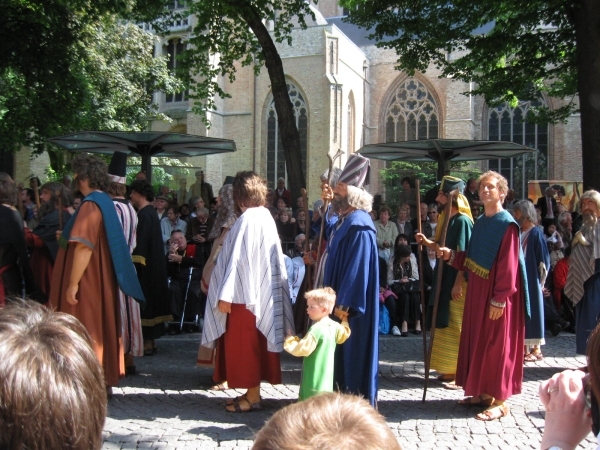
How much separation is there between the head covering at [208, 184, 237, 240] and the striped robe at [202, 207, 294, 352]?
674mm

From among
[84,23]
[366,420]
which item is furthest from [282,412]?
[84,23]

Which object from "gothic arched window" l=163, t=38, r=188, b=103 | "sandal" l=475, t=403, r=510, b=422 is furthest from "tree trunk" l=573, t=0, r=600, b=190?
"gothic arched window" l=163, t=38, r=188, b=103

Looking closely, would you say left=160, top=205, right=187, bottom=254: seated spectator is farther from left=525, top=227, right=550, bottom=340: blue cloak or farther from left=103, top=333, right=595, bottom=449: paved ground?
left=525, top=227, right=550, bottom=340: blue cloak

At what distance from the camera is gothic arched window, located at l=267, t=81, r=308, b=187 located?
33.1 meters

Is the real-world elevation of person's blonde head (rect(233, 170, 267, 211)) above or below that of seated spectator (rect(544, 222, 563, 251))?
above

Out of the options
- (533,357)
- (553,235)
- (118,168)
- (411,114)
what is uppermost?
(411,114)

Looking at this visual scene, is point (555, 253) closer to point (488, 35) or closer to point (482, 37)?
point (482, 37)

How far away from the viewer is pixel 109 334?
6223mm

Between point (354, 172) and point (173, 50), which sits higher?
point (173, 50)

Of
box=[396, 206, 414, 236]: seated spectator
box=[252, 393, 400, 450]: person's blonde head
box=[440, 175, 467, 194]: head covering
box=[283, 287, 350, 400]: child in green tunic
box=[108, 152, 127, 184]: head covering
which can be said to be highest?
box=[108, 152, 127, 184]: head covering

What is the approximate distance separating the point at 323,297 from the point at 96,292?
223 centimetres

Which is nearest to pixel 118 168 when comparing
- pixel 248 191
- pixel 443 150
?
pixel 248 191

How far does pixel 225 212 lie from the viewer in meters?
6.79

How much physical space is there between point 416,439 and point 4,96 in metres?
19.6
